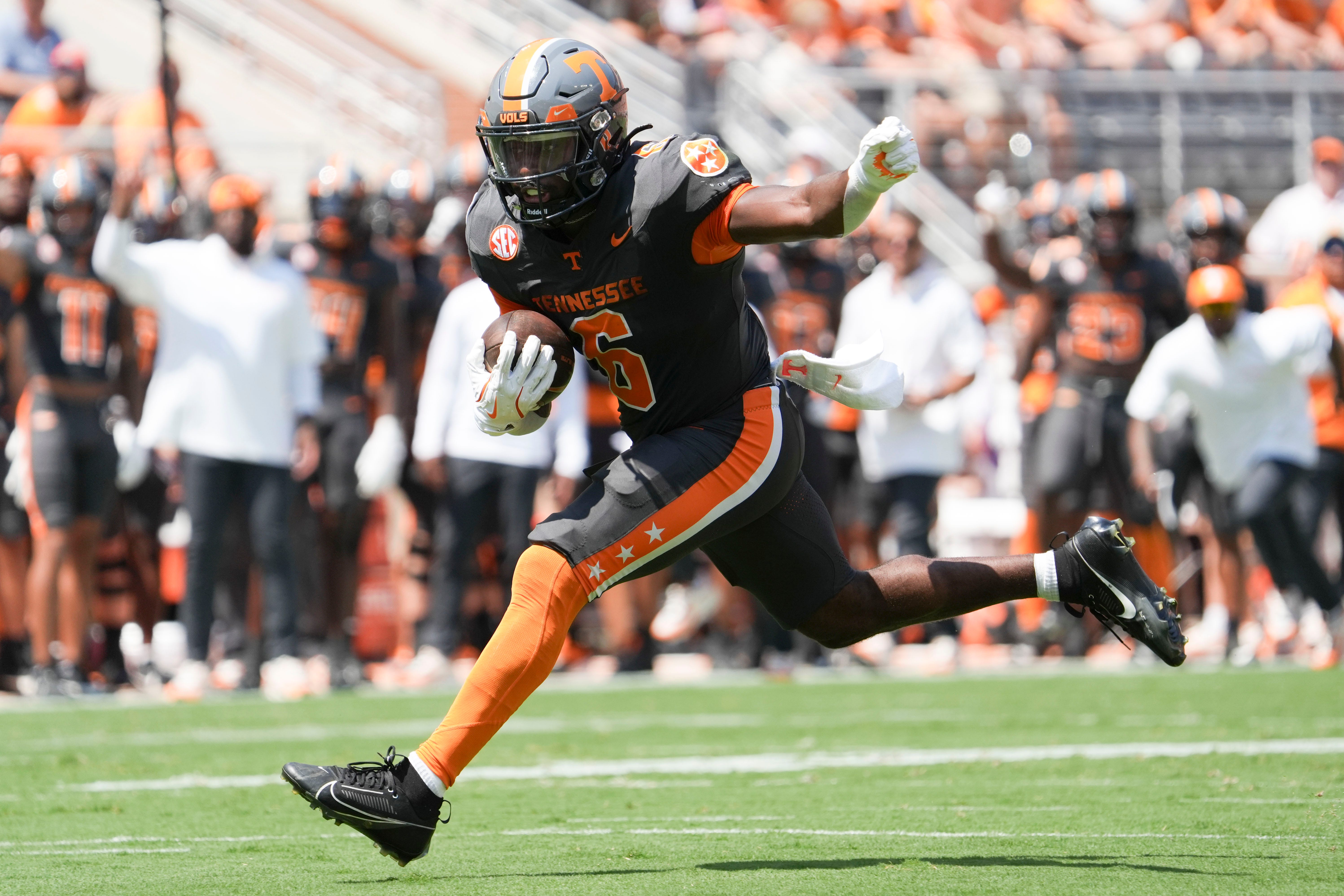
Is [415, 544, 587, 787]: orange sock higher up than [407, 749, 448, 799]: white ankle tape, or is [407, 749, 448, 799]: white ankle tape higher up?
[415, 544, 587, 787]: orange sock

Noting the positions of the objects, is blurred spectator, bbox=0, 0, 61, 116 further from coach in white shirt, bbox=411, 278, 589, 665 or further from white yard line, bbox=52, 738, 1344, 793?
white yard line, bbox=52, 738, 1344, 793

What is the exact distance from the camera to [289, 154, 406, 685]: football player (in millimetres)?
9453

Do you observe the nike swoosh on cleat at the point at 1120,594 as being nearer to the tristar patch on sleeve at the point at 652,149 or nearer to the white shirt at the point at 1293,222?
the tristar patch on sleeve at the point at 652,149

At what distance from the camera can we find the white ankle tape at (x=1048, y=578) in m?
4.65

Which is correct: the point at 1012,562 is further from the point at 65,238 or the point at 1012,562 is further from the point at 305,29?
the point at 305,29

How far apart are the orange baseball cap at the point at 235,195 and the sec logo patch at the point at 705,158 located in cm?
503

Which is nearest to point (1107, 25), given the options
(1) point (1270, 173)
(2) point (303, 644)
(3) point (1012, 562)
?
(1) point (1270, 173)

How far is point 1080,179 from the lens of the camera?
431 inches

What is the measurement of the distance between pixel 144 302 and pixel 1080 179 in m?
5.27

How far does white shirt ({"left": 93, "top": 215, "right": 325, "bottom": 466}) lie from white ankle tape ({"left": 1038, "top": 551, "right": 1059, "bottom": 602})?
16.5 ft

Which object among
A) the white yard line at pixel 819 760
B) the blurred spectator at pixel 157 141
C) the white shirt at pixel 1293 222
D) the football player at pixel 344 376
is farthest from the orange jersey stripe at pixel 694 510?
the white shirt at pixel 1293 222

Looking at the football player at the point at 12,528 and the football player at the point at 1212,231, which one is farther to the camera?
the football player at the point at 1212,231

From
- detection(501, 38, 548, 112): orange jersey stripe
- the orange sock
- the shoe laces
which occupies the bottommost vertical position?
the shoe laces

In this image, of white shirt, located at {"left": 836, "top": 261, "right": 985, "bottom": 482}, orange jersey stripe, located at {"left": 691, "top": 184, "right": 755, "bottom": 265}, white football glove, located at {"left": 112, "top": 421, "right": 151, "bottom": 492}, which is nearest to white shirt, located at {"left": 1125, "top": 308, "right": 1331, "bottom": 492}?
white shirt, located at {"left": 836, "top": 261, "right": 985, "bottom": 482}
